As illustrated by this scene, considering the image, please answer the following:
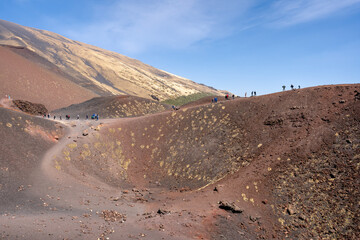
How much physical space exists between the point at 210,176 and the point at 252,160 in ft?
17.7

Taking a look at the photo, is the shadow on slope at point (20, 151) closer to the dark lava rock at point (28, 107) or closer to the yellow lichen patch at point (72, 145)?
the yellow lichen patch at point (72, 145)

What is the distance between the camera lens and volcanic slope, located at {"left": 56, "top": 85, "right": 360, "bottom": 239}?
891 inches

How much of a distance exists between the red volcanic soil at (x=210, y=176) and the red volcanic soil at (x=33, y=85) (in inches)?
1784

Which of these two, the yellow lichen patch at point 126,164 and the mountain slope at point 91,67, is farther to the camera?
the mountain slope at point 91,67

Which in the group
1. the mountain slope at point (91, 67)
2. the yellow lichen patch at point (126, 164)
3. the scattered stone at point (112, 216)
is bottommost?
the scattered stone at point (112, 216)

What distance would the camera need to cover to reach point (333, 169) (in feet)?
82.4

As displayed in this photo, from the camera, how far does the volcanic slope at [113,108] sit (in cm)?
7112

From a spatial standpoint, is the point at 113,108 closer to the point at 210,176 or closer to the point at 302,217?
the point at 210,176

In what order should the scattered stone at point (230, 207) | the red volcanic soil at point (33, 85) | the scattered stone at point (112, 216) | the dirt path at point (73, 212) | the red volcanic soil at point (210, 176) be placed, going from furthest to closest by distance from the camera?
the red volcanic soil at point (33, 85), the scattered stone at point (230, 207), the scattered stone at point (112, 216), the red volcanic soil at point (210, 176), the dirt path at point (73, 212)

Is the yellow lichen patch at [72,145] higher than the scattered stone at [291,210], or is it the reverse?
the yellow lichen patch at [72,145]

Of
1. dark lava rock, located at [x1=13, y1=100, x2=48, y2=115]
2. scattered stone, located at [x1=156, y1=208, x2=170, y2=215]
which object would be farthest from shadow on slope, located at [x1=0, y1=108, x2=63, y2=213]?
dark lava rock, located at [x1=13, y1=100, x2=48, y2=115]

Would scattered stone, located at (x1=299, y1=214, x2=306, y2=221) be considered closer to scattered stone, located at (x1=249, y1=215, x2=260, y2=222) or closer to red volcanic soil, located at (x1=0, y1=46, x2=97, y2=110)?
scattered stone, located at (x1=249, y1=215, x2=260, y2=222)

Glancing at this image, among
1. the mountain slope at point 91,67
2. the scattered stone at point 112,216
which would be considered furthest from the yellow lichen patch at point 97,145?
the mountain slope at point 91,67

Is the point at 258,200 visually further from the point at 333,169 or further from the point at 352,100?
the point at 352,100
